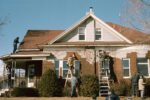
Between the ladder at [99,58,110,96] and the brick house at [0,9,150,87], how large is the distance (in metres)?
0.21

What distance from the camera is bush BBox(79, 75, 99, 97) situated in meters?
19.2

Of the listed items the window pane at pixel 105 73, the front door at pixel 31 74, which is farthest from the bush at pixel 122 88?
the front door at pixel 31 74

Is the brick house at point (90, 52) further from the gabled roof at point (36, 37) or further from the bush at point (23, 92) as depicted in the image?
the bush at point (23, 92)

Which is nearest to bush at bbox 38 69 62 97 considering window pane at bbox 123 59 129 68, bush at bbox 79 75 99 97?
bush at bbox 79 75 99 97

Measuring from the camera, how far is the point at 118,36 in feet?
72.5

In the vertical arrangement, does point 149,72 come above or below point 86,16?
below

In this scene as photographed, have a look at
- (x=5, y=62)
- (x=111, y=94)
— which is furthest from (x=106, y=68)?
(x=111, y=94)

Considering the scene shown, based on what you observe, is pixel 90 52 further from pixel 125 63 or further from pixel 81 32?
pixel 125 63

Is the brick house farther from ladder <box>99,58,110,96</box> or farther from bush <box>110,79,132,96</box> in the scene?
bush <box>110,79,132,96</box>

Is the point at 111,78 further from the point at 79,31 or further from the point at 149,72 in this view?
the point at 79,31

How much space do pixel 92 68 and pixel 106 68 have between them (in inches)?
47.8

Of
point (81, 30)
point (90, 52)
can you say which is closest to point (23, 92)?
point (90, 52)

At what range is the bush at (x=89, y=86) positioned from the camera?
757 inches

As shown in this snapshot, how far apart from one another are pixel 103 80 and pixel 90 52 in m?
2.80
